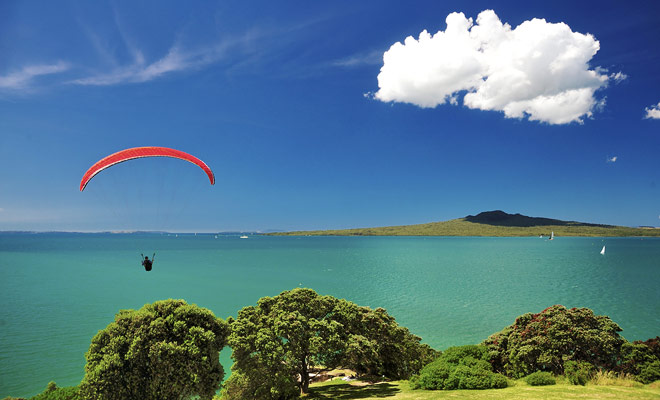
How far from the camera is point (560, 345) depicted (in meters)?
18.1

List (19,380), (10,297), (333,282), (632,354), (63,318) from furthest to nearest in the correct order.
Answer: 1. (333,282)
2. (10,297)
3. (63,318)
4. (19,380)
5. (632,354)

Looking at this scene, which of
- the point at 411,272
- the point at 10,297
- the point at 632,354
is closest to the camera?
the point at 632,354

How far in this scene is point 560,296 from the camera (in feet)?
173

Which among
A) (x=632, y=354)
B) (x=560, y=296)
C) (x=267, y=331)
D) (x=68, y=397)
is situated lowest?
(x=560, y=296)

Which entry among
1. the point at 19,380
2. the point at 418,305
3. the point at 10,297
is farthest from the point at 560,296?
the point at 10,297

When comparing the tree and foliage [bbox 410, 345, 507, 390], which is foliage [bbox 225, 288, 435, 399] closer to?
the tree

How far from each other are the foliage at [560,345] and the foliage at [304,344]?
544 centimetres

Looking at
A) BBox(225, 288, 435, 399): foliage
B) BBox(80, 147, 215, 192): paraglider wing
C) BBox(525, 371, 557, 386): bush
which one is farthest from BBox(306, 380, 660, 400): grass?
BBox(80, 147, 215, 192): paraglider wing

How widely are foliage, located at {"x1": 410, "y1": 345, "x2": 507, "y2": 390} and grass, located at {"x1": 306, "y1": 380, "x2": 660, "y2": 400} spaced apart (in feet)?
2.12

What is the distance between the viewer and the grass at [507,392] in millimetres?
12789

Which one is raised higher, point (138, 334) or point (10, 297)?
point (138, 334)

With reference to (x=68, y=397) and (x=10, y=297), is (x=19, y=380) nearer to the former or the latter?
(x=68, y=397)

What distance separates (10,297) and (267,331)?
59.4 meters

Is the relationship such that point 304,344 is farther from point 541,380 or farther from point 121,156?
point 121,156
